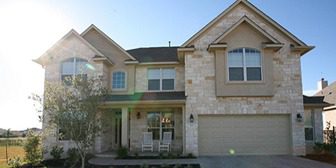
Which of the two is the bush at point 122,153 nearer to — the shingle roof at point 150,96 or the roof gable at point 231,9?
the shingle roof at point 150,96

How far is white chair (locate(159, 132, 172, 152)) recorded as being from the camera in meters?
17.8

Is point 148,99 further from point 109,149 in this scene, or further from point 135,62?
point 109,149

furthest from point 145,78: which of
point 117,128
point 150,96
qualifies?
→ point 117,128

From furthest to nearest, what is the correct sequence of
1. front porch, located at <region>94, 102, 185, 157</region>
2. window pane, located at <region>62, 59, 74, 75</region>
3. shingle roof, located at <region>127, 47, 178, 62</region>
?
1. shingle roof, located at <region>127, 47, 178, 62</region>
2. front porch, located at <region>94, 102, 185, 157</region>
3. window pane, located at <region>62, 59, 74, 75</region>

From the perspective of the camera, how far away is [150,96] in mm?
17938

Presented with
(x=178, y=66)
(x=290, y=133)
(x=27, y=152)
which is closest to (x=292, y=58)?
(x=290, y=133)

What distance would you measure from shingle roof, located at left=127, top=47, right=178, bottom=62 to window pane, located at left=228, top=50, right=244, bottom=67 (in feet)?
13.1

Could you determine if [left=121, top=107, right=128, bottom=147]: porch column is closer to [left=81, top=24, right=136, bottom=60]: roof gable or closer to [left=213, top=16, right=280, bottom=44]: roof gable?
[left=81, top=24, right=136, bottom=60]: roof gable

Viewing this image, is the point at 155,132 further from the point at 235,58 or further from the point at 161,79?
the point at 235,58

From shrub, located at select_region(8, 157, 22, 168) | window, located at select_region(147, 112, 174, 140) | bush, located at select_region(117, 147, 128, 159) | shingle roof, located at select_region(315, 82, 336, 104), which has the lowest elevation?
shrub, located at select_region(8, 157, 22, 168)

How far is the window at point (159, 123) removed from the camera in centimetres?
1900

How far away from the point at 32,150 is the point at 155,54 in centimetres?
1024

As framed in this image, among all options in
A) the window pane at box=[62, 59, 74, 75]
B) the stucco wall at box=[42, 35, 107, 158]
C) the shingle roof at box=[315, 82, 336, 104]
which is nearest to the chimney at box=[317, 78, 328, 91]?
the shingle roof at box=[315, 82, 336, 104]

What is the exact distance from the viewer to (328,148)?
1639 cm
